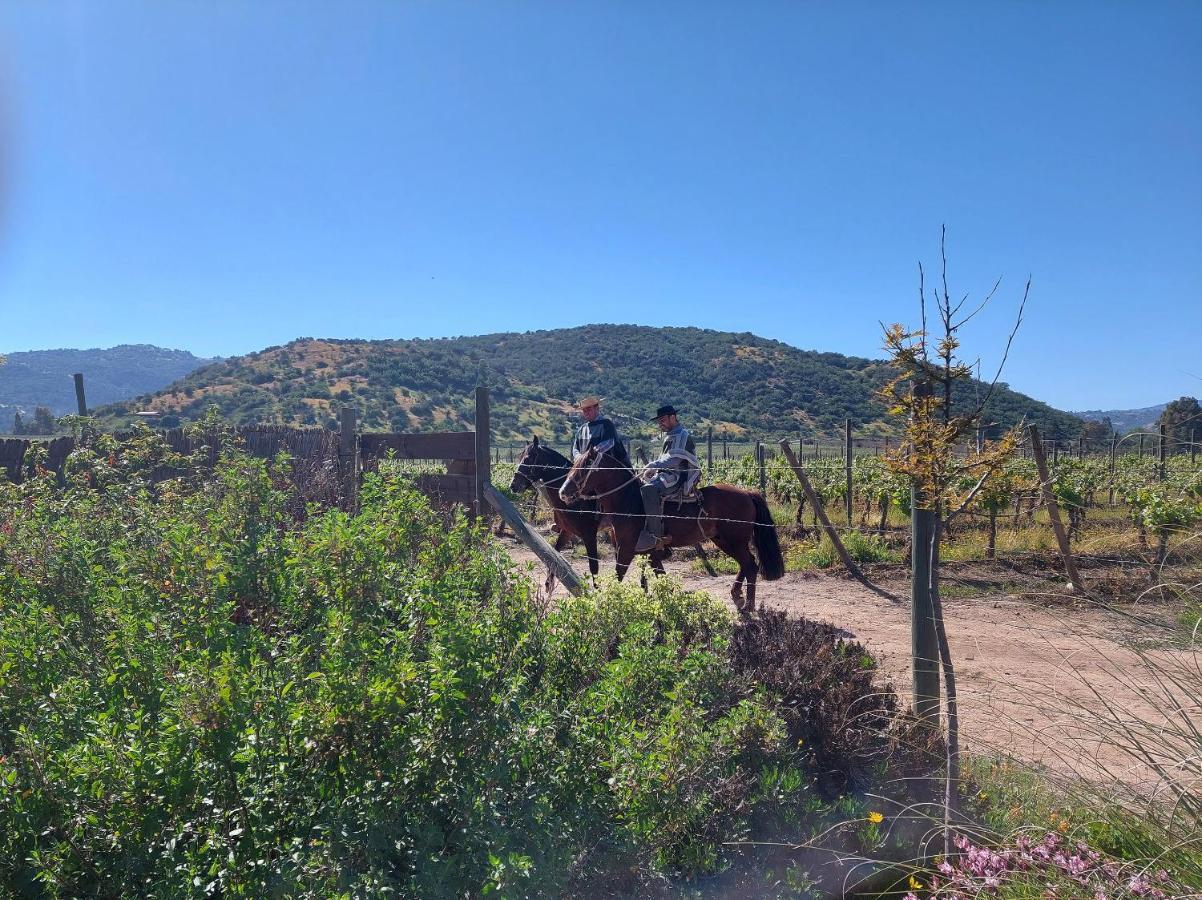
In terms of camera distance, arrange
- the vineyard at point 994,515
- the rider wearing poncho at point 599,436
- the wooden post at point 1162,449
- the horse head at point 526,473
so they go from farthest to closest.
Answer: the vineyard at point 994,515 → the horse head at point 526,473 → the rider wearing poncho at point 599,436 → the wooden post at point 1162,449

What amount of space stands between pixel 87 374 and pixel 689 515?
422 ft

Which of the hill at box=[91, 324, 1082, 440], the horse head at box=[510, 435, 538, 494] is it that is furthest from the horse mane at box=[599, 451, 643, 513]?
the hill at box=[91, 324, 1082, 440]

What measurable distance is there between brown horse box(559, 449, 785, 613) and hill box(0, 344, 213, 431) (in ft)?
267

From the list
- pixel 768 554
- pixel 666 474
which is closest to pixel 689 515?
pixel 666 474

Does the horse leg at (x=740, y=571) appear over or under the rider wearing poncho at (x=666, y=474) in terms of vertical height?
under

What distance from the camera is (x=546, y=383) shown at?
72.9 metres

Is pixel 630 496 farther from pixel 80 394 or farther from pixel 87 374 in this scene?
pixel 87 374

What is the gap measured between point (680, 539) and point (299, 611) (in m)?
5.91

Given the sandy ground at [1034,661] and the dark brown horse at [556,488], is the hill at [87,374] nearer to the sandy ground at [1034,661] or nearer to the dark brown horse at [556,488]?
the dark brown horse at [556,488]

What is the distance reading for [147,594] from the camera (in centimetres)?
357

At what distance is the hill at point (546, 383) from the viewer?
53781 mm

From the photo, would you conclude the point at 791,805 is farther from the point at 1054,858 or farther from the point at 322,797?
the point at 322,797

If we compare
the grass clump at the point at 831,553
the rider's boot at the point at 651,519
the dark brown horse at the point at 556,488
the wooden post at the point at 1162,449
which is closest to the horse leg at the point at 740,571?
the rider's boot at the point at 651,519

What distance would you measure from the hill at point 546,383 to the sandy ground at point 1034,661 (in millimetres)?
37670
